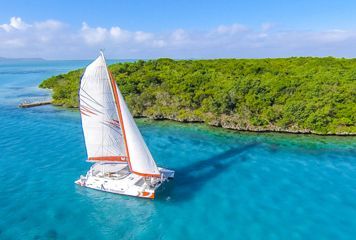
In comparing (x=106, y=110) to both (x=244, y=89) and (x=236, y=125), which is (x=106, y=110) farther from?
(x=244, y=89)

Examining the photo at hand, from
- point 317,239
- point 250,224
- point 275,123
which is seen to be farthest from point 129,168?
point 275,123

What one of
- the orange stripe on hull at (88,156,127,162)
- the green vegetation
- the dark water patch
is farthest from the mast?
the green vegetation

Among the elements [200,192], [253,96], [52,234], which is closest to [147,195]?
[200,192]

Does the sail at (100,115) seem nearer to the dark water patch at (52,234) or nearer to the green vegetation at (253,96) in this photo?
the dark water patch at (52,234)

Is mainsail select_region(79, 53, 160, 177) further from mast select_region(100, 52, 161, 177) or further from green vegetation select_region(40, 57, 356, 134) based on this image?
green vegetation select_region(40, 57, 356, 134)

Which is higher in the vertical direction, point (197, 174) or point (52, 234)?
point (197, 174)

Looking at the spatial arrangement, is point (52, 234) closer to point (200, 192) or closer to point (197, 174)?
point (200, 192)
